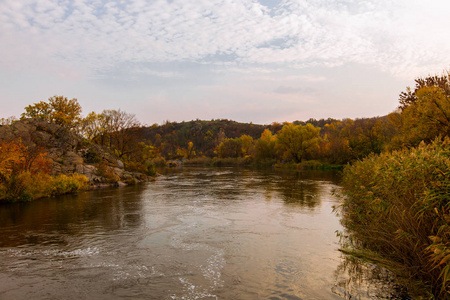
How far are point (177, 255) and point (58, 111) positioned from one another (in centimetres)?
3832

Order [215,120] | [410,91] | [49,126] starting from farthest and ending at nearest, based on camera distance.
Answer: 1. [215,120]
2. [49,126]
3. [410,91]

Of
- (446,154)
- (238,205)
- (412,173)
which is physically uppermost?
(446,154)

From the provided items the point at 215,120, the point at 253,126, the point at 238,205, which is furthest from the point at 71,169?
the point at 215,120

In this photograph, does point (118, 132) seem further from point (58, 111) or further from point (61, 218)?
point (61, 218)

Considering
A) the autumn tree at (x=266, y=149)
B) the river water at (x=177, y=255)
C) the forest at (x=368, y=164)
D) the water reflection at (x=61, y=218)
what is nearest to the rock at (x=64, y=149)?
the forest at (x=368, y=164)

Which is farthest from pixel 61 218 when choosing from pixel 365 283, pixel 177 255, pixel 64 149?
pixel 64 149

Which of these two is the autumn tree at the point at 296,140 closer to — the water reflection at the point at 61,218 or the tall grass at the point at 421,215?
the water reflection at the point at 61,218

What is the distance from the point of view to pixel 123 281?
786 cm

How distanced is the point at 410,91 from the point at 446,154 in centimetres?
2546

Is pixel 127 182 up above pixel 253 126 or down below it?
below

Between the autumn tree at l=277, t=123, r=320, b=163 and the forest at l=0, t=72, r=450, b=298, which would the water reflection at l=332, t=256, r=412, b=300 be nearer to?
the forest at l=0, t=72, r=450, b=298

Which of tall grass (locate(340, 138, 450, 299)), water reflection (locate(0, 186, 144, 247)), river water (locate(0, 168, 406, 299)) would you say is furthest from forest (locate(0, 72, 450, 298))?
water reflection (locate(0, 186, 144, 247))

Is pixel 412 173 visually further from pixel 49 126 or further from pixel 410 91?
pixel 49 126

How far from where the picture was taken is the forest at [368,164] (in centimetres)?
608
